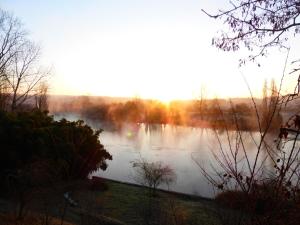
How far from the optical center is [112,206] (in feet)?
52.5

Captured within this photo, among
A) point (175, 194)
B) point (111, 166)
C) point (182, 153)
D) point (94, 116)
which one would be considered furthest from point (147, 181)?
point (94, 116)

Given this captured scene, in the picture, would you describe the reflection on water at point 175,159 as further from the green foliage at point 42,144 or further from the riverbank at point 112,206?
the green foliage at point 42,144

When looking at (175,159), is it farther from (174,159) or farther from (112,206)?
(112,206)

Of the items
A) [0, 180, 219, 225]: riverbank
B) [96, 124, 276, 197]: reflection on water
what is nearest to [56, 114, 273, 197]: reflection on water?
[96, 124, 276, 197]: reflection on water

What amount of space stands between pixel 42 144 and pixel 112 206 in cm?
400

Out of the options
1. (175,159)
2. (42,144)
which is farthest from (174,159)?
(42,144)

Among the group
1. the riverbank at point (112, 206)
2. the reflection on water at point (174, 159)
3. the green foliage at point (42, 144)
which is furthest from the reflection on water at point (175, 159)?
the green foliage at point (42, 144)

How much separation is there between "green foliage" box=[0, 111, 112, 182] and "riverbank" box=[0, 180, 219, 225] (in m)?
1.25

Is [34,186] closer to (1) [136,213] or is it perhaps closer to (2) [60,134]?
(1) [136,213]

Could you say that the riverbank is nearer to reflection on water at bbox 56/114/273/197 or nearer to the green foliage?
the green foliage

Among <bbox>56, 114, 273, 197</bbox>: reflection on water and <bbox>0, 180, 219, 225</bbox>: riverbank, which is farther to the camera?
<bbox>56, 114, 273, 197</bbox>: reflection on water

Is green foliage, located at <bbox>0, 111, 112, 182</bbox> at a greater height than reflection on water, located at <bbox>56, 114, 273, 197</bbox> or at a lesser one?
greater

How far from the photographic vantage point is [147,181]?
68.4 feet

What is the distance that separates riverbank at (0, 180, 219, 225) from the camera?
12188mm
